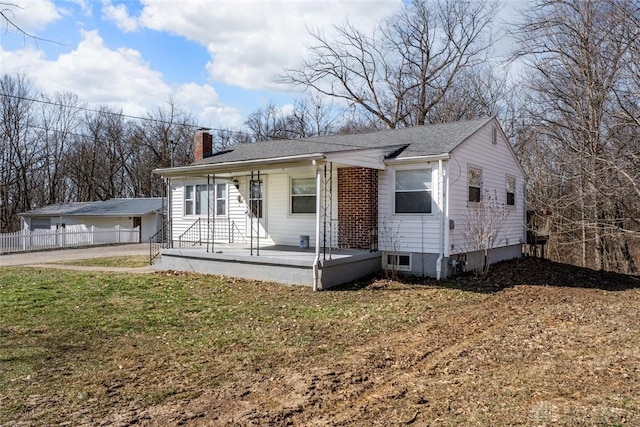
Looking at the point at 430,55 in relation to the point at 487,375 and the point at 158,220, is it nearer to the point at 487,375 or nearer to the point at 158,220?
the point at 158,220

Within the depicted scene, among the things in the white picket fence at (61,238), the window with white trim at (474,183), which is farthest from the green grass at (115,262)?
the window with white trim at (474,183)

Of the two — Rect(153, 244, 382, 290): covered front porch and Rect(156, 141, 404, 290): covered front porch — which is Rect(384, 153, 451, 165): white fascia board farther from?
Rect(153, 244, 382, 290): covered front porch

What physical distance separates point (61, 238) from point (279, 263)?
61.8ft

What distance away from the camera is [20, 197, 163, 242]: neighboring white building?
29.9m

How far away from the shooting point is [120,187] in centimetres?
4262

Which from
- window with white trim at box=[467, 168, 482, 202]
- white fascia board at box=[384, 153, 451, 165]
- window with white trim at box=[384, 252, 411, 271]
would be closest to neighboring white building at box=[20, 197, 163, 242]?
window with white trim at box=[384, 252, 411, 271]

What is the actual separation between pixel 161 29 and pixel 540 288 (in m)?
10.7

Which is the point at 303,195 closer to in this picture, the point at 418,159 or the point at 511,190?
the point at 418,159

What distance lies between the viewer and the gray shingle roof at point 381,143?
12319 mm

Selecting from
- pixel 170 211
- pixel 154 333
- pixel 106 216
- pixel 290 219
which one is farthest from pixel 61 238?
pixel 154 333

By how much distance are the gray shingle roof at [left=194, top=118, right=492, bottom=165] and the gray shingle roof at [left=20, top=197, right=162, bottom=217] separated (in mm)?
13869

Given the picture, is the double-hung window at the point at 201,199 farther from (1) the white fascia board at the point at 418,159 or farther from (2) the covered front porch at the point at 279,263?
(1) the white fascia board at the point at 418,159

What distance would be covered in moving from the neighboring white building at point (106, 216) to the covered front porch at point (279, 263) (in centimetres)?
1724

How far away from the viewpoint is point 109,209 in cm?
3095
